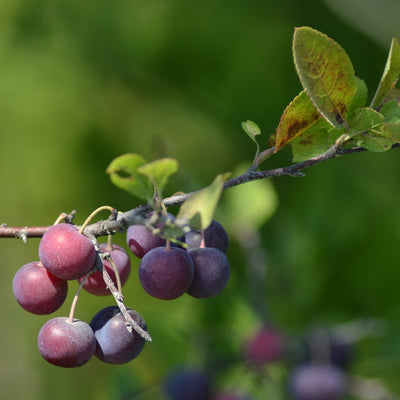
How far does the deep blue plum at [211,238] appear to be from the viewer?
3.30 ft

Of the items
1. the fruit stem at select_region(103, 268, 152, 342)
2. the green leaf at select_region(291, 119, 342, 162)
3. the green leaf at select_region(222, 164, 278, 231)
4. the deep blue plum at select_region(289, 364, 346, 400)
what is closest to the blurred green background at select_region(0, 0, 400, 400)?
the green leaf at select_region(222, 164, 278, 231)

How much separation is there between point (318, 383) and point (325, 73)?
1.27 metres

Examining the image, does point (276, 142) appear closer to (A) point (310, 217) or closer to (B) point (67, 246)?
(B) point (67, 246)

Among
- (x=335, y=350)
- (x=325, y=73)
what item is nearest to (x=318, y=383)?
(x=335, y=350)

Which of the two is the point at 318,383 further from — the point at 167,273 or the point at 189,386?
the point at 167,273

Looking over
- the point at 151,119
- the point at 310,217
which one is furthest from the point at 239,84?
the point at 310,217

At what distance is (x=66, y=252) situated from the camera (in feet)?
2.68

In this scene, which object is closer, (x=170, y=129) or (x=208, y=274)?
(x=208, y=274)

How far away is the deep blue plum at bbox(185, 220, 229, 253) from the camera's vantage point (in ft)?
3.30

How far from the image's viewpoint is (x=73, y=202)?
2697 mm

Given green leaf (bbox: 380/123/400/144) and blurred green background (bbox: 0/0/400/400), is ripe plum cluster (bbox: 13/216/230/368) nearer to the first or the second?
green leaf (bbox: 380/123/400/144)

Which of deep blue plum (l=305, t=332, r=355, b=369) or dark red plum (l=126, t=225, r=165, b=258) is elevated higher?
dark red plum (l=126, t=225, r=165, b=258)

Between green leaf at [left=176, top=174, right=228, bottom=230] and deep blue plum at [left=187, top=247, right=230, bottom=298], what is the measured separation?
5.4 inches

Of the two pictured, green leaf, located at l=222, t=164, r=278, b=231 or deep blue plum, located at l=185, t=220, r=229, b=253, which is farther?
green leaf, located at l=222, t=164, r=278, b=231
